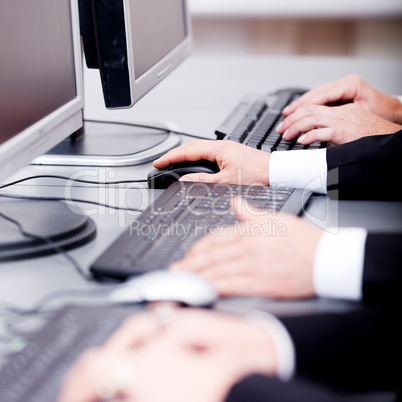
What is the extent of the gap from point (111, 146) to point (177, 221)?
1.51 ft

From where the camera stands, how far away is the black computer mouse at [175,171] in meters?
1.04

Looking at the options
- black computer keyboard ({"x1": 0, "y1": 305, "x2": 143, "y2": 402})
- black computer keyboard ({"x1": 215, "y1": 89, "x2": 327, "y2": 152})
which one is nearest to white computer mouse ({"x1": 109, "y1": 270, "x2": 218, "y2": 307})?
black computer keyboard ({"x1": 0, "y1": 305, "x2": 143, "y2": 402})

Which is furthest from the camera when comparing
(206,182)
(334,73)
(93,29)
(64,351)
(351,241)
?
(334,73)

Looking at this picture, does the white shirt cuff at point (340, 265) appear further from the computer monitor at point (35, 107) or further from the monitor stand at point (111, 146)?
the monitor stand at point (111, 146)

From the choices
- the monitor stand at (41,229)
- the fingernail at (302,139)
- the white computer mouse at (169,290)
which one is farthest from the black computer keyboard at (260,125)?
the white computer mouse at (169,290)

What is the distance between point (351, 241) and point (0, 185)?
61cm

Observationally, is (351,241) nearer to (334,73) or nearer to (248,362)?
(248,362)

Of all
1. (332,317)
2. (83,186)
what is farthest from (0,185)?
(332,317)

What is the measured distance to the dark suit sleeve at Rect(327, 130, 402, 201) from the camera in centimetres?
100

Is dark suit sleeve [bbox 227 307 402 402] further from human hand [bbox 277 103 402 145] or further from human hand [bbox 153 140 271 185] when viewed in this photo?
human hand [bbox 277 103 402 145]

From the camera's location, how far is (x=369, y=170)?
101 cm

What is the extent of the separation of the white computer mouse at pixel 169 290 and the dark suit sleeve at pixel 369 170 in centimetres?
43

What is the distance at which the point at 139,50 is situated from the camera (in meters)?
1.22

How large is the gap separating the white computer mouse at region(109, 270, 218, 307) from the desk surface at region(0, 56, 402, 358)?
0.07m
